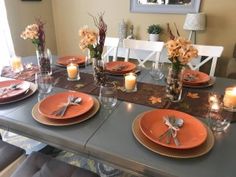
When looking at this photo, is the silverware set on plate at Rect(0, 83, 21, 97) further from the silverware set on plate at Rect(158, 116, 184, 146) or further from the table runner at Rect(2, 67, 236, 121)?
the silverware set on plate at Rect(158, 116, 184, 146)

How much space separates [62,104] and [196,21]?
2127 mm

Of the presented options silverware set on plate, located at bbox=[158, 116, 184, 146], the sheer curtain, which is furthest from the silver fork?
the sheer curtain

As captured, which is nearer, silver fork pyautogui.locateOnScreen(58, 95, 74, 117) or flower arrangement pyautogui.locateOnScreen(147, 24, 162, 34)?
silver fork pyautogui.locateOnScreen(58, 95, 74, 117)

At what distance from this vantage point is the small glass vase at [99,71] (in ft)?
4.60

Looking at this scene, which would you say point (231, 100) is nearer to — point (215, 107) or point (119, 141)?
point (215, 107)

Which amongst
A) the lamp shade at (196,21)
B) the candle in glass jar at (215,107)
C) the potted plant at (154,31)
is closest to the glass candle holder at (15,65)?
the candle in glass jar at (215,107)

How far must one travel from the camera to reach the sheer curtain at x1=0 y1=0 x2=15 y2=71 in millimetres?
2711

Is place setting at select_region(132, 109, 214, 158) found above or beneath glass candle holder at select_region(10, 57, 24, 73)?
beneath

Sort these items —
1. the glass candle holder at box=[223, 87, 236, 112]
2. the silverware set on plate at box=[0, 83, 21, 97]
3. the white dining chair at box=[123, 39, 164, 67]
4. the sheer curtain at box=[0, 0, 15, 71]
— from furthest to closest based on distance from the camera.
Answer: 1. the sheer curtain at box=[0, 0, 15, 71]
2. the white dining chair at box=[123, 39, 164, 67]
3. the silverware set on plate at box=[0, 83, 21, 97]
4. the glass candle holder at box=[223, 87, 236, 112]

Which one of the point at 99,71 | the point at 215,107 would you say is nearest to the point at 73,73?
the point at 99,71

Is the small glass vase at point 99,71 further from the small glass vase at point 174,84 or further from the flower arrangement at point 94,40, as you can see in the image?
the small glass vase at point 174,84

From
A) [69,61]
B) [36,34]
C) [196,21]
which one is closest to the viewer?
[36,34]

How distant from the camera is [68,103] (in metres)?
1.17

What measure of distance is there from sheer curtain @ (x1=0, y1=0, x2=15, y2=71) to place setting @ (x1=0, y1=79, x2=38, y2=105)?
4.81 ft
